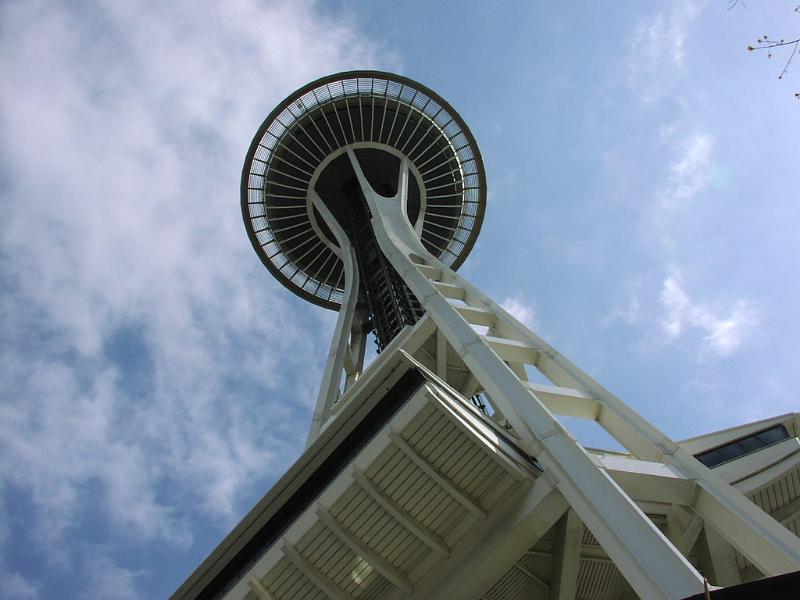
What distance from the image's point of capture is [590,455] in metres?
9.48

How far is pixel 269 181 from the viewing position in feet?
110

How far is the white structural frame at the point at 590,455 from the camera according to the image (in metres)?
7.52

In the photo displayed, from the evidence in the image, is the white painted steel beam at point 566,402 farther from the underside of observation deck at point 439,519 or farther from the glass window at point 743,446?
the glass window at point 743,446

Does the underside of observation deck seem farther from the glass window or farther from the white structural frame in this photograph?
the glass window

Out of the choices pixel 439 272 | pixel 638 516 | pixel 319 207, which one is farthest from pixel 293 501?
pixel 319 207

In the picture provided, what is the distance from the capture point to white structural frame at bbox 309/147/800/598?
7516 mm

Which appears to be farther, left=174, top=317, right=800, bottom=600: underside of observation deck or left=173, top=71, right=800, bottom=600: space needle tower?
left=174, top=317, right=800, bottom=600: underside of observation deck

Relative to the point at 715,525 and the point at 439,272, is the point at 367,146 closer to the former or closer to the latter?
the point at 439,272

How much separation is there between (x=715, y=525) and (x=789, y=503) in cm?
420

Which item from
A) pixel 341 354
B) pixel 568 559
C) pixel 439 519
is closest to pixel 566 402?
pixel 568 559

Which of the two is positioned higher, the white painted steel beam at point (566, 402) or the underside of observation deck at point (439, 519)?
the white painted steel beam at point (566, 402)

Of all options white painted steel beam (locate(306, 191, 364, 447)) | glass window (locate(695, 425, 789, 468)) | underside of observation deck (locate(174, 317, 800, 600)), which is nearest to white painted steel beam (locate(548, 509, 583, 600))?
underside of observation deck (locate(174, 317, 800, 600))

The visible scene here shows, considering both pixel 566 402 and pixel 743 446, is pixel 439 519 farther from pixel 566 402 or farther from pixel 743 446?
pixel 743 446

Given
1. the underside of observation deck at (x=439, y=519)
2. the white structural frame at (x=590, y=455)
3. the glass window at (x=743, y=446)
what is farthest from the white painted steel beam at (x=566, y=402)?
the glass window at (x=743, y=446)
